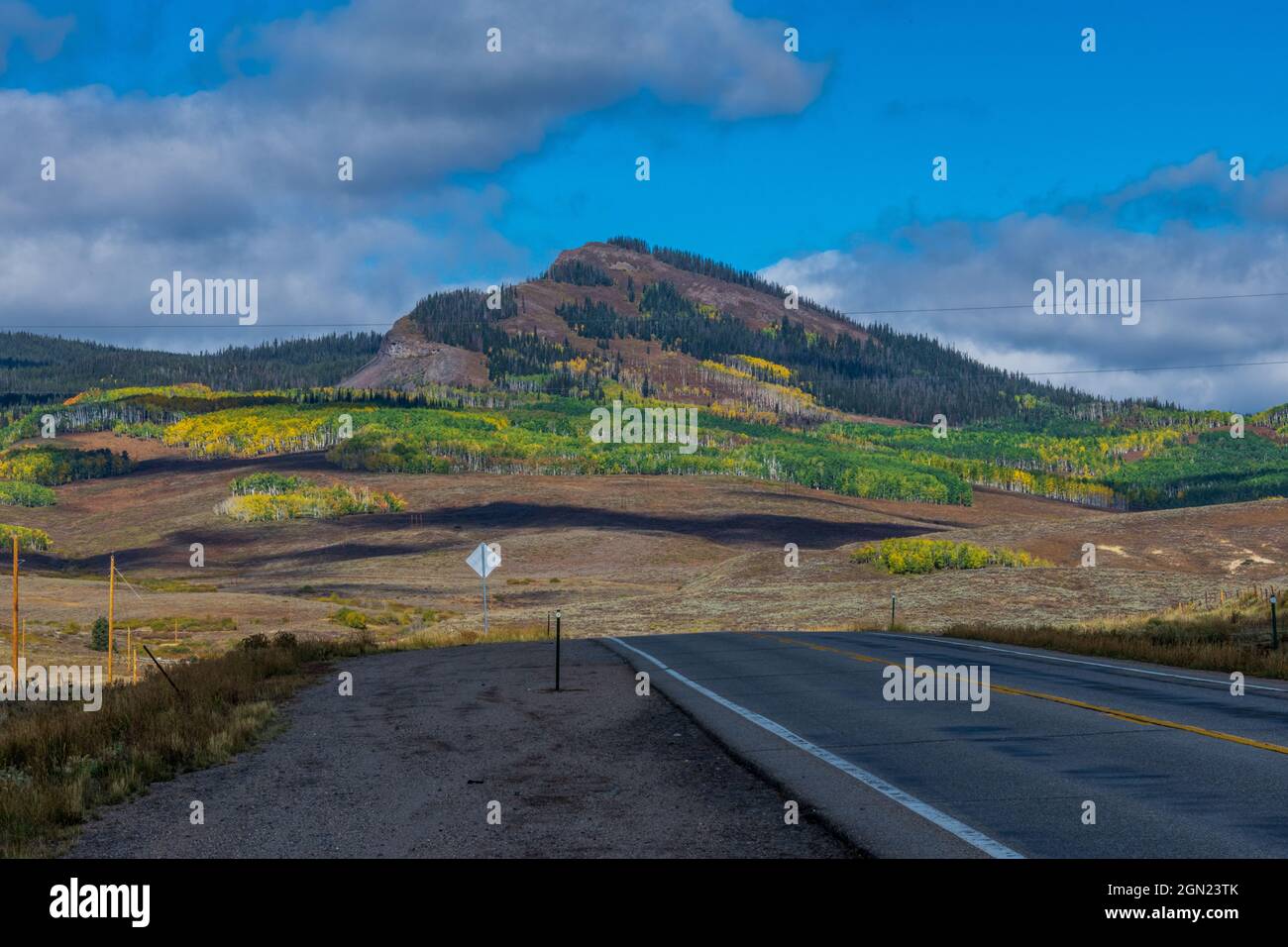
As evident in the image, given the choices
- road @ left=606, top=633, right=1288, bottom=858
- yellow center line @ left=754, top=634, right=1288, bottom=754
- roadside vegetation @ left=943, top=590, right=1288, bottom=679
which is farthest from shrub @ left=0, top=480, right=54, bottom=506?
yellow center line @ left=754, top=634, right=1288, bottom=754

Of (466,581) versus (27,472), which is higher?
(27,472)

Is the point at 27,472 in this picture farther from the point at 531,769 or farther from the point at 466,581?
the point at 531,769

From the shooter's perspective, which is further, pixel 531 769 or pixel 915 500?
pixel 915 500

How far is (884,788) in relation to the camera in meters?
9.91

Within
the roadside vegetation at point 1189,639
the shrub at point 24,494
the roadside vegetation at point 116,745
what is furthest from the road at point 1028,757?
the shrub at point 24,494

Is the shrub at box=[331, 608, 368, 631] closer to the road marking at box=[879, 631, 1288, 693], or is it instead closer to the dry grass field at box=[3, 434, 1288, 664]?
the dry grass field at box=[3, 434, 1288, 664]

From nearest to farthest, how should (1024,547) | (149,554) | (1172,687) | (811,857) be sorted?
(811,857) → (1172,687) → (1024,547) → (149,554)

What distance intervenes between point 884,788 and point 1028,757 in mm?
2287

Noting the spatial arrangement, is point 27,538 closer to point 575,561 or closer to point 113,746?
point 575,561

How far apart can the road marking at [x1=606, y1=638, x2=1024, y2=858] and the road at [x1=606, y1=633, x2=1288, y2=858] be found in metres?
0.03

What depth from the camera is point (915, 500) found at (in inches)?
7283

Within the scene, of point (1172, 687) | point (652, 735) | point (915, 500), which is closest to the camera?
point (652, 735)

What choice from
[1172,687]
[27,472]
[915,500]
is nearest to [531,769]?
[1172,687]
